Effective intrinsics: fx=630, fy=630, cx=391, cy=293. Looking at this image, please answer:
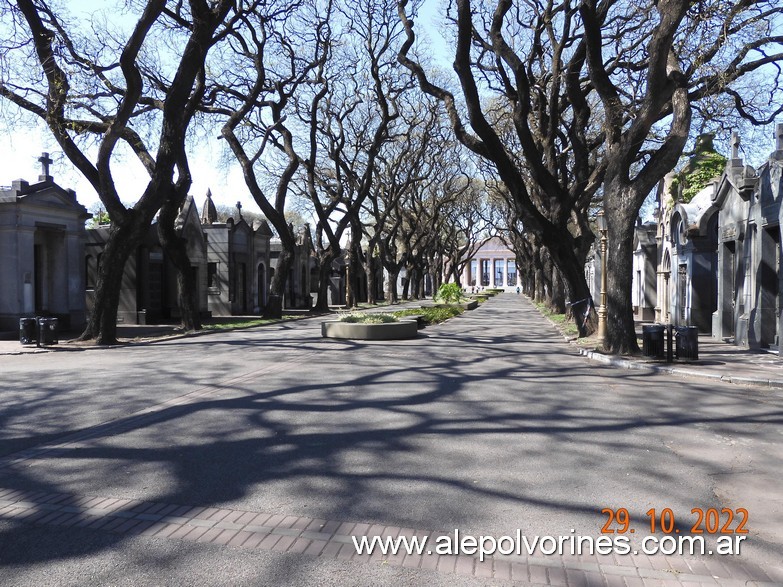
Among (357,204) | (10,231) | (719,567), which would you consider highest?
(357,204)

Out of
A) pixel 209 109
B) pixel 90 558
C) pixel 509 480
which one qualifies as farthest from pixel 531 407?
pixel 209 109

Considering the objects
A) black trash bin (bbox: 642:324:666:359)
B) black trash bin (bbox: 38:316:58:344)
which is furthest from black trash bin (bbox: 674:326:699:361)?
black trash bin (bbox: 38:316:58:344)

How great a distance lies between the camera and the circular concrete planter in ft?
61.6

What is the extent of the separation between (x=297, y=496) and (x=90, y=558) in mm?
1524

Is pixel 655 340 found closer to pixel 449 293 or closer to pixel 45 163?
pixel 45 163

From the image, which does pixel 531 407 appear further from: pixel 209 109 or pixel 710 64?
pixel 209 109

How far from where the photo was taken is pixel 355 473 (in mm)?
5426

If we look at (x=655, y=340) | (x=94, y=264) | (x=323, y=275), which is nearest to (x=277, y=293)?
(x=323, y=275)

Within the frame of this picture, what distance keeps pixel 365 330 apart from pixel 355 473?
13.4 metres

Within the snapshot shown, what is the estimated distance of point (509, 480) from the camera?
526cm

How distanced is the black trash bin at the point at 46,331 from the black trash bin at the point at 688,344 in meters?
15.3

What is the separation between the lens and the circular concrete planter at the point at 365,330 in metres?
18.8

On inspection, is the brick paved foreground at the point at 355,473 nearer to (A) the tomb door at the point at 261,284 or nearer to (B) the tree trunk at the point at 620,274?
(B) the tree trunk at the point at 620,274

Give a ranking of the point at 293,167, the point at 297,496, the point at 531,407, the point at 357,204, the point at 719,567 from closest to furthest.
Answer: the point at 719,567
the point at 297,496
the point at 531,407
the point at 293,167
the point at 357,204
